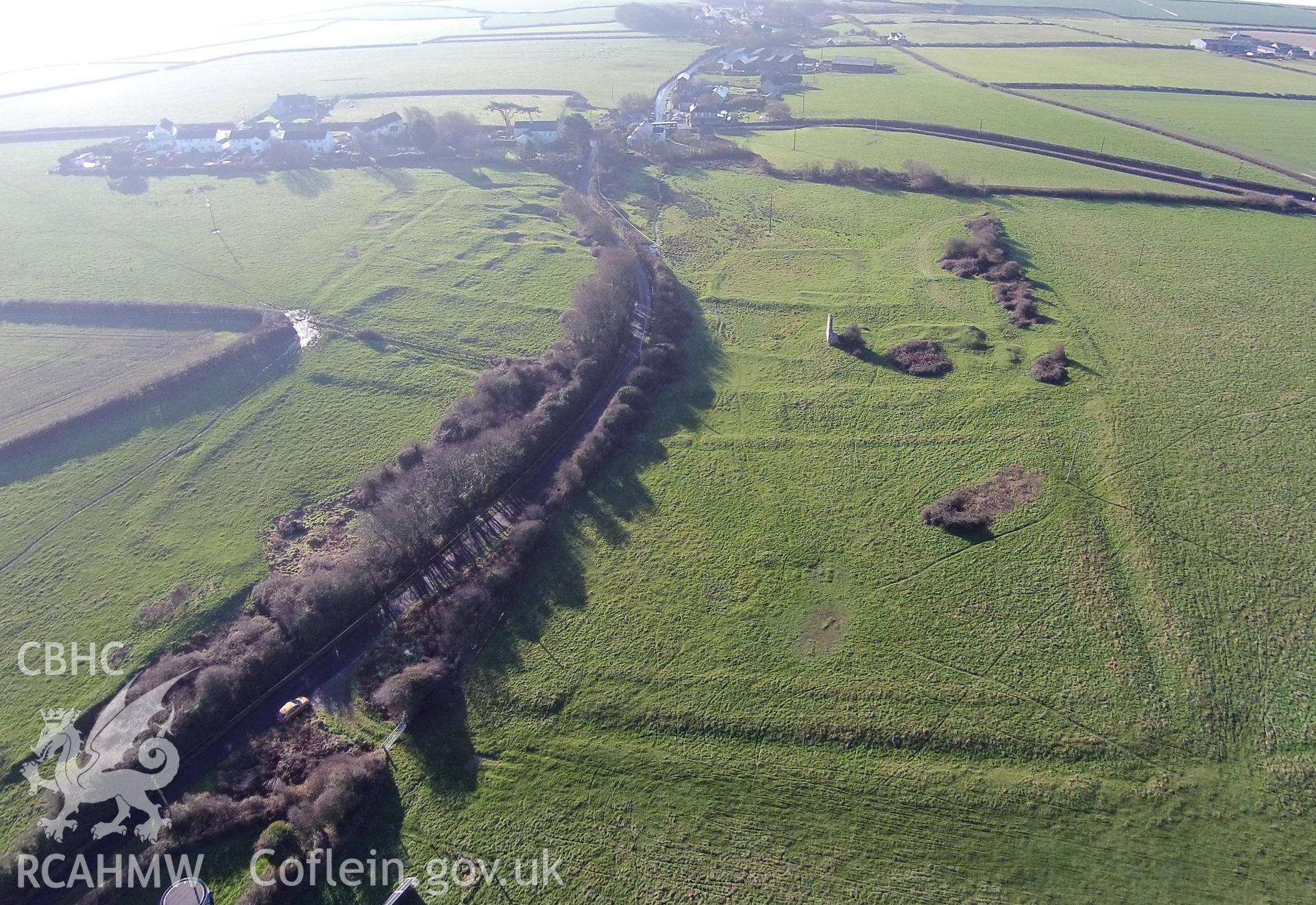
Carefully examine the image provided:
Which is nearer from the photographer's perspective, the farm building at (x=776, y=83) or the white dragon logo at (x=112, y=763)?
the white dragon logo at (x=112, y=763)

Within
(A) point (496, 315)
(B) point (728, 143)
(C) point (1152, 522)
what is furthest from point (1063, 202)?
(A) point (496, 315)

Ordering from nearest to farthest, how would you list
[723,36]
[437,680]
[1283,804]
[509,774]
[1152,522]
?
[1283,804], [509,774], [437,680], [1152,522], [723,36]

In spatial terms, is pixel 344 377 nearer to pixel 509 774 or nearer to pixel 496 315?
pixel 496 315

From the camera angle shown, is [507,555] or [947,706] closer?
[947,706]

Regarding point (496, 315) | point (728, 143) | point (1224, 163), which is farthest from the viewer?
point (728, 143)

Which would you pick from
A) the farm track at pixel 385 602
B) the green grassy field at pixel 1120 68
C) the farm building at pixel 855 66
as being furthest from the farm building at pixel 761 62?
the farm track at pixel 385 602

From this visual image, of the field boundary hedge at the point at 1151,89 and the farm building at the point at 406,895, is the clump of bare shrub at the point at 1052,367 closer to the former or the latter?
the farm building at the point at 406,895

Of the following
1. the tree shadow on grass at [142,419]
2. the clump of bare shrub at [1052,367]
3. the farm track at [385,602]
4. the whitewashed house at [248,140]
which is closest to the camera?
the farm track at [385,602]
